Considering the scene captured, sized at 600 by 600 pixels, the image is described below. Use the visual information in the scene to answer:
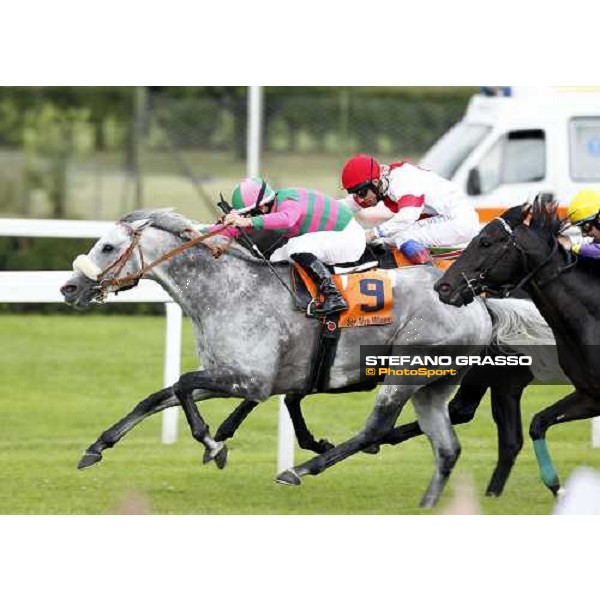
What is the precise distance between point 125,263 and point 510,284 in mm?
1834

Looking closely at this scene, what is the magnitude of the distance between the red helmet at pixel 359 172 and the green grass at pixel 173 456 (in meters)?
1.59

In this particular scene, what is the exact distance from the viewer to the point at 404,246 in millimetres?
8438

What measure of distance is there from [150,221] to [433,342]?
4.96 ft

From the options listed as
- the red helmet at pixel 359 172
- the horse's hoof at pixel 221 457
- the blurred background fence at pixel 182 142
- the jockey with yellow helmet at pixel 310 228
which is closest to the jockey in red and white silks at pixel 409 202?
the red helmet at pixel 359 172

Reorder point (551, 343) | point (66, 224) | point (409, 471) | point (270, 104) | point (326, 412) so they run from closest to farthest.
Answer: point (551, 343)
point (409, 471)
point (66, 224)
point (326, 412)
point (270, 104)

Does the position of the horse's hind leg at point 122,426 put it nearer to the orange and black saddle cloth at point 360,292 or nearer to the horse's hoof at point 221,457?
the horse's hoof at point 221,457

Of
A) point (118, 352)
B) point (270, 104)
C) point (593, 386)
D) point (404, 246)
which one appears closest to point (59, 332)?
point (118, 352)

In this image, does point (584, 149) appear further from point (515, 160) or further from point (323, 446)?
point (323, 446)

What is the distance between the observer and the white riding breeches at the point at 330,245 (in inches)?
319

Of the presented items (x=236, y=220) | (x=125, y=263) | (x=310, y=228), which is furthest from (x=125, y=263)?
(x=310, y=228)

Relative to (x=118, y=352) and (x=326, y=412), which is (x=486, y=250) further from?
(x=118, y=352)

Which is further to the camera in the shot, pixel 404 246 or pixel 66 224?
pixel 66 224

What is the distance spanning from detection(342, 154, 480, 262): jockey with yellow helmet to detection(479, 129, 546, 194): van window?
7534 millimetres

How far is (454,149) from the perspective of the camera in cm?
1642
